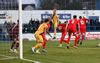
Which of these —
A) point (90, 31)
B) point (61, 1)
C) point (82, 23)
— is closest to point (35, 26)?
point (90, 31)

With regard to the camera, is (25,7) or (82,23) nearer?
(82,23)

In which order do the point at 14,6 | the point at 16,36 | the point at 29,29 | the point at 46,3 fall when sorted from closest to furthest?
the point at 14,6 → the point at 16,36 → the point at 29,29 → the point at 46,3

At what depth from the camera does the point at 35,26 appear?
2933cm

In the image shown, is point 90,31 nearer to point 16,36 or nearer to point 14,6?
point 16,36

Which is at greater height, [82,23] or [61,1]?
[61,1]

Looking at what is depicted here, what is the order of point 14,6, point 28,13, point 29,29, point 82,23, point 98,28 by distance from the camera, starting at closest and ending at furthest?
point 14,6 → point 82,23 → point 29,29 → point 98,28 → point 28,13

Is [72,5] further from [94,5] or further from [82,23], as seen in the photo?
[82,23]

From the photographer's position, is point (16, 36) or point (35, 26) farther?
point (35, 26)

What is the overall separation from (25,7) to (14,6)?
22.7m

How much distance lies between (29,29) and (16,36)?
13.9 m

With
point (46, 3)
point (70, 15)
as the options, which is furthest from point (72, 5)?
point (70, 15)

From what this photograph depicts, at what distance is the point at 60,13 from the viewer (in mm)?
34438

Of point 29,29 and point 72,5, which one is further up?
point 72,5

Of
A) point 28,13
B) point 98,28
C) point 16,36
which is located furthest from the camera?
point 28,13
